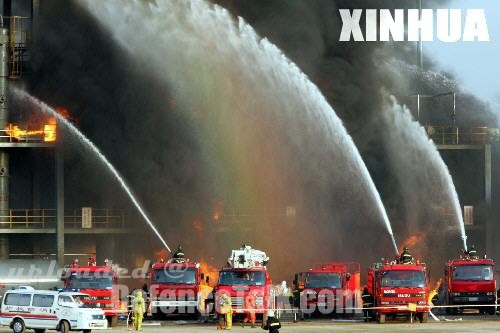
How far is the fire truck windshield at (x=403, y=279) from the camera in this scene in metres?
47.8

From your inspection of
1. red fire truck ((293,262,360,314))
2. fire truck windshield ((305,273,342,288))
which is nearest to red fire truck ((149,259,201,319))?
red fire truck ((293,262,360,314))

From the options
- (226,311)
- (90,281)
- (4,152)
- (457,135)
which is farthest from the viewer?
(457,135)

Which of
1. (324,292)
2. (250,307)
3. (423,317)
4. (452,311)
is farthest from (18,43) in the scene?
(423,317)

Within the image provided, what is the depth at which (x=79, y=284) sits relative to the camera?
1863 inches

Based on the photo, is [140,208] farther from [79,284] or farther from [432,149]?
[79,284]

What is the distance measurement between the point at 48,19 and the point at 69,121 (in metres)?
6.41

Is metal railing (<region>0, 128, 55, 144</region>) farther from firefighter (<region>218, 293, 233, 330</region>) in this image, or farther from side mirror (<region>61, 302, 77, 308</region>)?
side mirror (<region>61, 302, 77, 308</region>)

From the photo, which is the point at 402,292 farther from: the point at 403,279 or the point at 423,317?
the point at 423,317

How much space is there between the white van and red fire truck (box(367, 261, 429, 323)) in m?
11.4

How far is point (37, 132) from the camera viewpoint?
Result: 70250mm

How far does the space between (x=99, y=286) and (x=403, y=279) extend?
11.8 m

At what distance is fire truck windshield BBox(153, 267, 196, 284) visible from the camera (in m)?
48.8

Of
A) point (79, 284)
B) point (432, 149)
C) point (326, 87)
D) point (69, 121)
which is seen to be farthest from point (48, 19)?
point (79, 284)

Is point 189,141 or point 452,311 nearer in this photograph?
point 452,311
